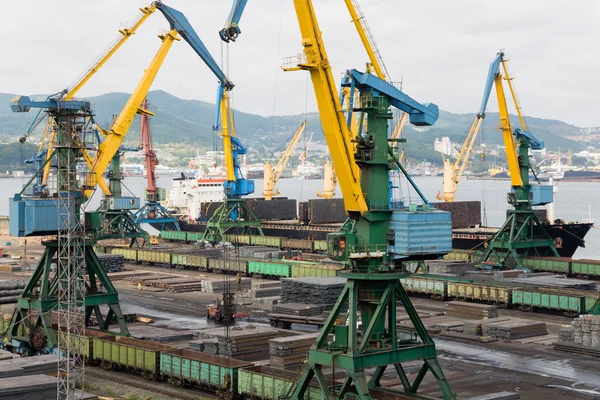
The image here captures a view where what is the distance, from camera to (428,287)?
60.8 metres

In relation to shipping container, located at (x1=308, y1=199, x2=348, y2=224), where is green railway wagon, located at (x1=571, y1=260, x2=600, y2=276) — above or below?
below

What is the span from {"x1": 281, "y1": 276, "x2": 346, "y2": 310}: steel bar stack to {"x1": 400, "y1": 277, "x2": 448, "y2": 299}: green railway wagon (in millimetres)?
10836

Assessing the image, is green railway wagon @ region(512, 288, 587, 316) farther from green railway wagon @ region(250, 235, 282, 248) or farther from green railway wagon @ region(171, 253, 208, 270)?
green railway wagon @ region(250, 235, 282, 248)

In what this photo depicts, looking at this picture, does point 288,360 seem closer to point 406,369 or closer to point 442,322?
point 406,369

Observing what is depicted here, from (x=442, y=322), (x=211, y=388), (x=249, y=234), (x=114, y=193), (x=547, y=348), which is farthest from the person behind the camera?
(x=249, y=234)

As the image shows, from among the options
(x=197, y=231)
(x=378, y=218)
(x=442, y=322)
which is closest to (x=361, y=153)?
(x=378, y=218)

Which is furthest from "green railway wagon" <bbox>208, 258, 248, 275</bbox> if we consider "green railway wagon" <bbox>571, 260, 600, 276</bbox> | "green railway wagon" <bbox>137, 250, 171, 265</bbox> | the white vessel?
the white vessel

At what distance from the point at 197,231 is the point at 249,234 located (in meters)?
17.1

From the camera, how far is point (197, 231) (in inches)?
4592

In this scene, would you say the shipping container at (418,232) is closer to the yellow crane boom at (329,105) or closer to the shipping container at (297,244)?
the yellow crane boom at (329,105)

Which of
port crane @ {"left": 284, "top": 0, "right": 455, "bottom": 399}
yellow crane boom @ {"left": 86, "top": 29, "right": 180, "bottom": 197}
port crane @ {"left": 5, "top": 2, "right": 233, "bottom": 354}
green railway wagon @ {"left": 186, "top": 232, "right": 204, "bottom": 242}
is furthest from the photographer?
green railway wagon @ {"left": 186, "top": 232, "right": 204, "bottom": 242}

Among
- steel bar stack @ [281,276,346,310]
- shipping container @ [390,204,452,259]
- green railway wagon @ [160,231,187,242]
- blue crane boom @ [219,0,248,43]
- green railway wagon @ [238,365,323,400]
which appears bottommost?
green railway wagon @ [238,365,323,400]

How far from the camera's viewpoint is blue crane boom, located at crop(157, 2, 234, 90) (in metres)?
59.4

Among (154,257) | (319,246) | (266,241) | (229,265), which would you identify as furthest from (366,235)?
(266,241)
